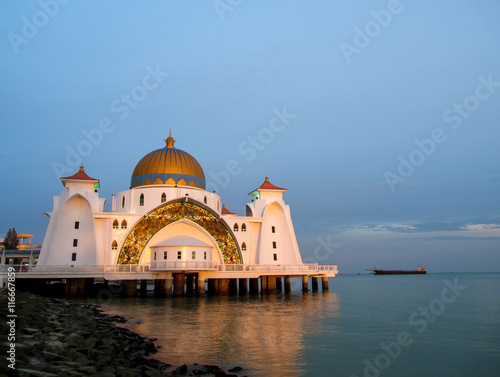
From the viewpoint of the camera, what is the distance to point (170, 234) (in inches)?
1435

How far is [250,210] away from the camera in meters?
40.3

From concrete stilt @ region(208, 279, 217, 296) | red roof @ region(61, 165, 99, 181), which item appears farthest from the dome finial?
concrete stilt @ region(208, 279, 217, 296)

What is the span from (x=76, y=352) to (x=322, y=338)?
10214mm

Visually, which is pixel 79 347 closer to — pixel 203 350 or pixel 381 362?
pixel 203 350

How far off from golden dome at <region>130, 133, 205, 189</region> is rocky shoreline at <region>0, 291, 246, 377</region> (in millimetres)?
21889

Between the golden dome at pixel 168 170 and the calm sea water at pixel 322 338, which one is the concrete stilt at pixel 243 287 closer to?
the calm sea water at pixel 322 338

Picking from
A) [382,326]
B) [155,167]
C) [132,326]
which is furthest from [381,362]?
[155,167]

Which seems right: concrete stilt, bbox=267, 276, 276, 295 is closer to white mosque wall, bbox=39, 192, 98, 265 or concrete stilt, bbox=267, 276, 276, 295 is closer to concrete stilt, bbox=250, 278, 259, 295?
concrete stilt, bbox=250, 278, 259, 295

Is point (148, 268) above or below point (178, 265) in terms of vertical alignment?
below

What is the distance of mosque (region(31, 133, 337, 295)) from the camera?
33594mm

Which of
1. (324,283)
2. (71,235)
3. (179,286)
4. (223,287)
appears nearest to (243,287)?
(223,287)

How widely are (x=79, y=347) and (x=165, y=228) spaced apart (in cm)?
2433

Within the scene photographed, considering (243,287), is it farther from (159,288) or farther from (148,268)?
(148,268)

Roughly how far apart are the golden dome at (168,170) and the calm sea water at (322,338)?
42.3 ft
